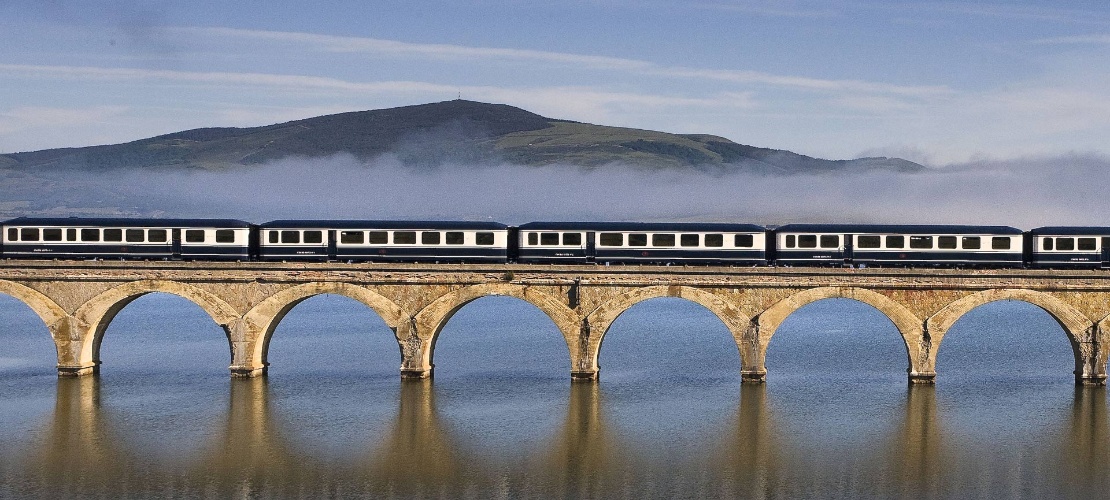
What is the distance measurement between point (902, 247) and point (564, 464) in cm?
2279

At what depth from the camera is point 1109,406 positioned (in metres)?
54.7

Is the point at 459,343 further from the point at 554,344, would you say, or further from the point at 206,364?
the point at 206,364

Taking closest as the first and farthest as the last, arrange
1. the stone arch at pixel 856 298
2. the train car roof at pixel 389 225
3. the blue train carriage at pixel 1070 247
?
the stone arch at pixel 856 298, the blue train carriage at pixel 1070 247, the train car roof at pixel 389 225

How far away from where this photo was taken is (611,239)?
199 feet

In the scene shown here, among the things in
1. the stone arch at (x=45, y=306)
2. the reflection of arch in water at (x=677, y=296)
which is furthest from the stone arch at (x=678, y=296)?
the stone arch at (x=45, y=306)

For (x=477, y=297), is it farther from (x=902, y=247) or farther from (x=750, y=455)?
(x=902, y=247)

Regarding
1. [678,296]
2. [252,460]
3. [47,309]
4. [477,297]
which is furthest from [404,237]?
[252,460]

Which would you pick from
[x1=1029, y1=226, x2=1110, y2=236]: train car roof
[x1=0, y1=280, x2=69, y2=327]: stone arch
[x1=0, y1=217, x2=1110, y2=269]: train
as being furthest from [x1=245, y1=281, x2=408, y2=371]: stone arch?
[x1=1029, y1=226, x2=1110, y2=236]: train car roof

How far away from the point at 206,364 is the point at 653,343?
30618 mm

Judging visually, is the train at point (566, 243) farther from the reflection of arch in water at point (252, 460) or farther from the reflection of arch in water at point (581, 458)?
the reflection of arch in water at point (252, 460)

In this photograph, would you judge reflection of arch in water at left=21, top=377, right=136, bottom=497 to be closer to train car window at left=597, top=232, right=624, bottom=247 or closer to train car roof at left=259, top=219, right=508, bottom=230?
train car roof at left=259, top=219, right=508, bottom=230

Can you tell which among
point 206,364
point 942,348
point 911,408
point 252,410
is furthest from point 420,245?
point 942,348

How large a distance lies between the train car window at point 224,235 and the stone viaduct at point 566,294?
3.32 m

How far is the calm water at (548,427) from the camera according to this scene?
4334 centimetres
